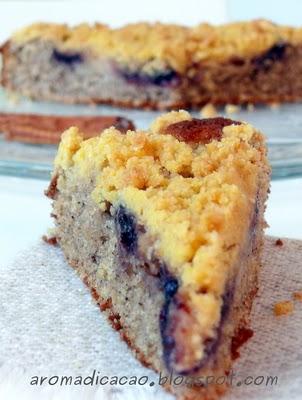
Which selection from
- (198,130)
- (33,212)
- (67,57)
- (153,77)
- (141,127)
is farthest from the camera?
(67,57)

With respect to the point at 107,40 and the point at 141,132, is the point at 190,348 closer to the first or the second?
the point at 141,132

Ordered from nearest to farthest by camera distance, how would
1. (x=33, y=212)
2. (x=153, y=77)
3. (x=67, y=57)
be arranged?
(x=33, y=212), (x=153, y=77), (x=67, y=57)

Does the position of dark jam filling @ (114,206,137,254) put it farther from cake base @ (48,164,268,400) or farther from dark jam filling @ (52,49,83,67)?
dark jam filling @ (52,49,83,67)

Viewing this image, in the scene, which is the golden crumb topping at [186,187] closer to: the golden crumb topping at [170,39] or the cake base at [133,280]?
the cake base at [133,280]

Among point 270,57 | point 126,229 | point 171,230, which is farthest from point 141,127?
point 171,230

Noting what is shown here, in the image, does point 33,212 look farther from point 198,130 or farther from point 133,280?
point 133,280

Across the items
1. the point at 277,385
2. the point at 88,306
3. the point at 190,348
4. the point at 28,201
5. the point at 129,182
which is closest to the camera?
the point at 190,348

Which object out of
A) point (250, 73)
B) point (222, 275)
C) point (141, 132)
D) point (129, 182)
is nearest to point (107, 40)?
point (250, 73)
